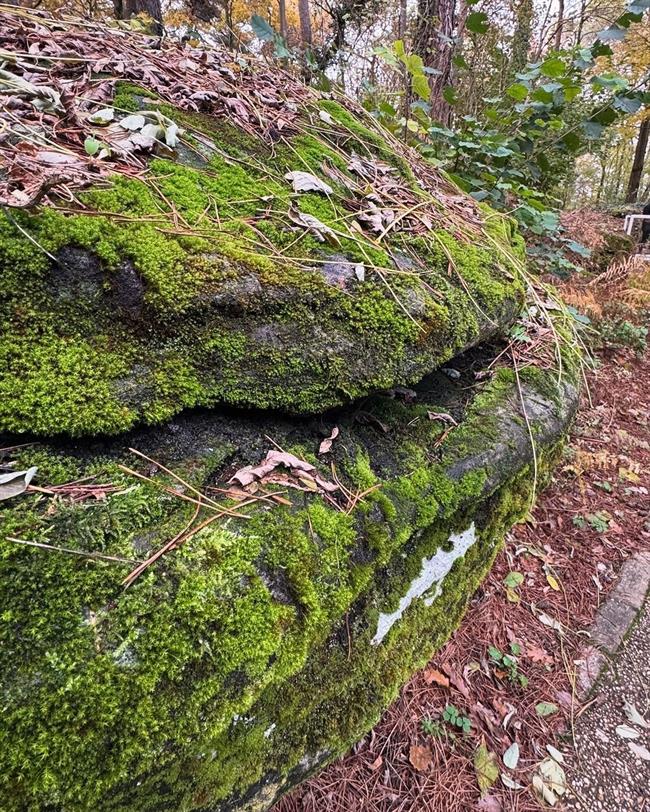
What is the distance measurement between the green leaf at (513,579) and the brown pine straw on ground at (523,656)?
0.03 m

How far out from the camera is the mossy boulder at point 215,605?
2.72ft

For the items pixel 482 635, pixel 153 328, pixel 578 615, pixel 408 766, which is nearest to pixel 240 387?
pixel 153 328

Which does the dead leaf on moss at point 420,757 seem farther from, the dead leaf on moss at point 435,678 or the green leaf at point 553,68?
the green leaf at point 553,68

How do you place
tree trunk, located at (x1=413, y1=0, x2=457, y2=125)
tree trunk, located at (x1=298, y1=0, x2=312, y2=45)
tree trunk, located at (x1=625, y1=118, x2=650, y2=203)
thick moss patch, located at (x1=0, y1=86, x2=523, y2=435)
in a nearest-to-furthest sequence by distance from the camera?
thick moss patch, located at (x1=0, y1=86, x2=523, y2=435), tree trunk, located at (x1=413, y1=0, x2=457, y2=125), tree trunk, located at (x1=298, y1=0, x2=312, y2=45), tree trunk, located at (x1=625, y1=118, x2=650, y2=203)

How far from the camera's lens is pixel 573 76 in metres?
3.48

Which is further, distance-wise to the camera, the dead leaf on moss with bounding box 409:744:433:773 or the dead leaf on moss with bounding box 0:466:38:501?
the dead leaf on moss with bounding box 409:744:433:773

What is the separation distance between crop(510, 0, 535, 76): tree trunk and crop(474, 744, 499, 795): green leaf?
777 cm

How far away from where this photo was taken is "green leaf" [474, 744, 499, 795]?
88.4 inches

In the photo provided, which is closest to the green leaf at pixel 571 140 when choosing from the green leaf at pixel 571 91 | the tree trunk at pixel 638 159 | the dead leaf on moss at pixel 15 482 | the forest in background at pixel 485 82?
the forest in background at pixel 485 82

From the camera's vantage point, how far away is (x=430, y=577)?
184cm

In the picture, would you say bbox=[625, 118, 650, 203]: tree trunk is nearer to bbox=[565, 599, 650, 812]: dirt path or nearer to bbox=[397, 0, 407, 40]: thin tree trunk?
bbox=[397, 0, 407, 40]: thin tree trunk

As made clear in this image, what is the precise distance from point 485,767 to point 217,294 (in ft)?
9.11

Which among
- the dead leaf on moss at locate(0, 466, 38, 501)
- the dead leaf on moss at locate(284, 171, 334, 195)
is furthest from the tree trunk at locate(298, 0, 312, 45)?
the dead leaf on moss at locate(0, 466, 38, 501)

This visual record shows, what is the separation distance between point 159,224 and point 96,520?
3.05 ft
